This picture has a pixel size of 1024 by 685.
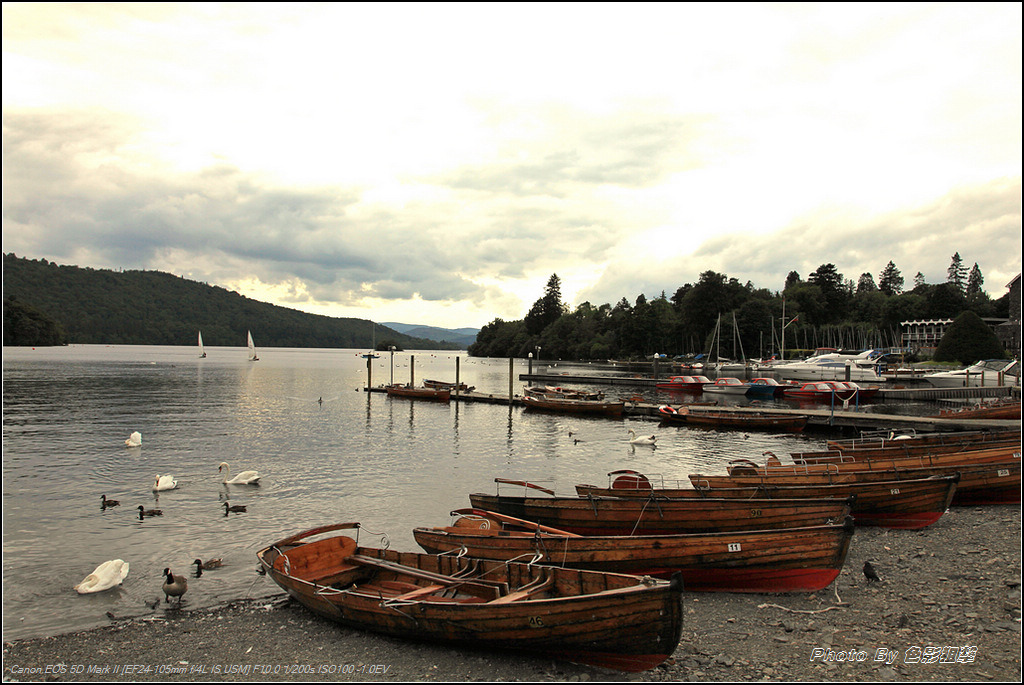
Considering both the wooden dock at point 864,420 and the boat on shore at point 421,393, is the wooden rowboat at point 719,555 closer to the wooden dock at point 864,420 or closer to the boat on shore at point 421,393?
the wooden dock at point 864,420

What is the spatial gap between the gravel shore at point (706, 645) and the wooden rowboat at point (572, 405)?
120 feet

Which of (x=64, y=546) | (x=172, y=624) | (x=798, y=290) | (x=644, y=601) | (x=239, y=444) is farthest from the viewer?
(x=798, y=290)

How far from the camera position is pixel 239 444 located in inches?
1394

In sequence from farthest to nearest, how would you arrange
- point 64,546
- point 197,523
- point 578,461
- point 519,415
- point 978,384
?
point 978,384 < point 519,415 < point 578,461 < point 197,523 < point 64,546

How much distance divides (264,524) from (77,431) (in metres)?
27.0

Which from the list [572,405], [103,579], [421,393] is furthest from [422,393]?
[103,579]

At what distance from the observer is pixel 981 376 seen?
6322 centimetres

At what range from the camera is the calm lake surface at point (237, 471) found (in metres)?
14.8

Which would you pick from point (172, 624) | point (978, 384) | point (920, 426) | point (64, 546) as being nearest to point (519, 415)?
point (920, 426)

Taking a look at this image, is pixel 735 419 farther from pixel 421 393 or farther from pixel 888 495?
pixel 421 393

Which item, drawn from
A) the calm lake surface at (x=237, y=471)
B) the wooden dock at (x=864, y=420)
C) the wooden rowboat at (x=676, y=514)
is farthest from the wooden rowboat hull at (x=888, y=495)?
the wooden dock at (x=864, y=420)

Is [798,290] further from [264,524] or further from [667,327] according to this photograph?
[264,524]

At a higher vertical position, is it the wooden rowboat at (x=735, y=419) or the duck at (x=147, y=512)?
the wooden rowboat at (x=735, y=419)

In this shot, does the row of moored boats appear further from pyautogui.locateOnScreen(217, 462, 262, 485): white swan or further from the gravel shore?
pyautogui.locateOnScreen(217, 462, 262, 485): white swan
